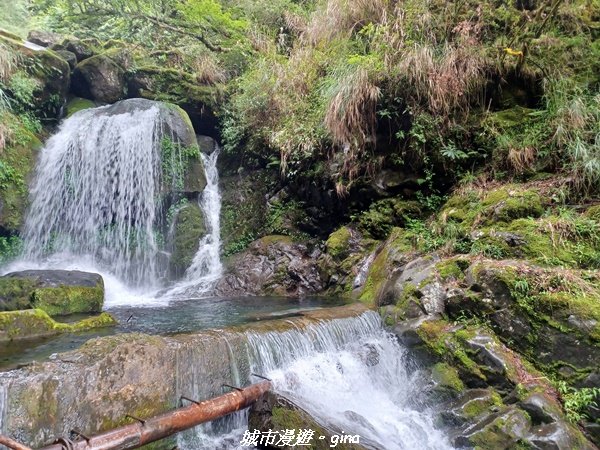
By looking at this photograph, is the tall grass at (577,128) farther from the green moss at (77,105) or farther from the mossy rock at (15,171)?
the green moss at (77,105)

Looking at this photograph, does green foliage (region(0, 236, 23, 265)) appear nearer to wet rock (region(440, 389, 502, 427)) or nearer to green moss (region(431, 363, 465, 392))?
green moss (region(431, 363, 465, 392))

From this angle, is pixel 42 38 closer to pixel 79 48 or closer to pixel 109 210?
pixel 79 48

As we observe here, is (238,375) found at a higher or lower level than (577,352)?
lower

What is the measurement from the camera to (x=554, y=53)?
7363 millimetres

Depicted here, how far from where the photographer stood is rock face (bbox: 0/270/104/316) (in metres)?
5.98

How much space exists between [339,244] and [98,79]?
9022 millimetres

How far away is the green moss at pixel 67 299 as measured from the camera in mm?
6035

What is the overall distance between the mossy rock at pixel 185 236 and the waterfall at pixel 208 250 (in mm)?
142

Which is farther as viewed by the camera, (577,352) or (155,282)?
(155,282)

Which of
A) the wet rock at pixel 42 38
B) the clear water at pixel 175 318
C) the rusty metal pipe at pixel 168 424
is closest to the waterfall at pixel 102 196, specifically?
the clear water at pixel 175 318

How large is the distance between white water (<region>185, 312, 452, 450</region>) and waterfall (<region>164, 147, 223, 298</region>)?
430cm

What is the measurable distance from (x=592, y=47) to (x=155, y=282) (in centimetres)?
1000

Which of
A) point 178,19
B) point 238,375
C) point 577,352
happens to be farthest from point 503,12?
point 178,19

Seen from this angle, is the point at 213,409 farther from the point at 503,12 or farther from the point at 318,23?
the point at 318,23
